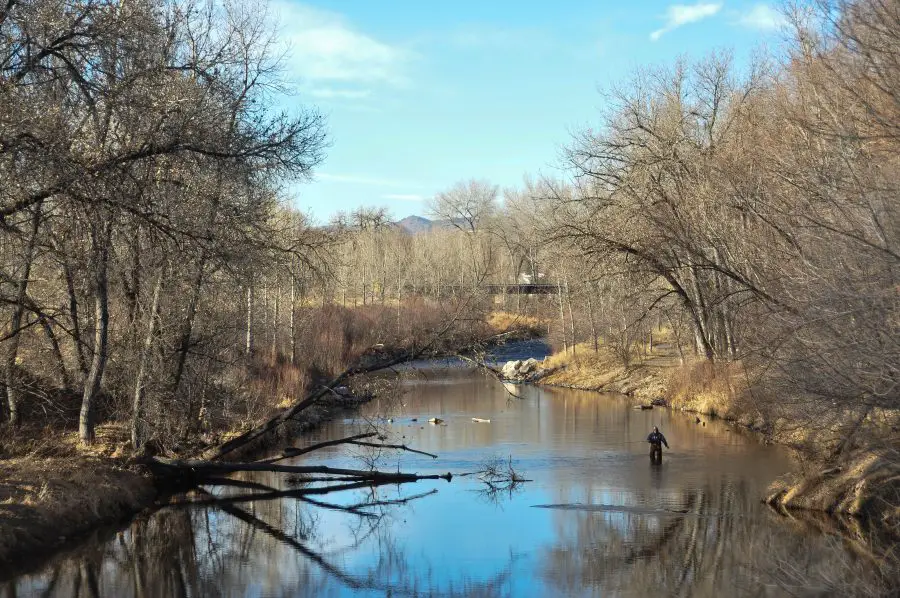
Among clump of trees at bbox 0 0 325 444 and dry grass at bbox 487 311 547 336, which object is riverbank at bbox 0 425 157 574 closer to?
clump of trees at bbox 0 0 325 444

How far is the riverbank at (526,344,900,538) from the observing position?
1425 centimetres

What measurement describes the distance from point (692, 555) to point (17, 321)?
11.7 m

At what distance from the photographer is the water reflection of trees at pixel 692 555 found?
11.4 meters

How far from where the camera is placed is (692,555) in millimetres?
13000

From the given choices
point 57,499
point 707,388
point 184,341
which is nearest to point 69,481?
point 57,499

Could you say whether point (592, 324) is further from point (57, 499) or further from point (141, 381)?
point (57, 499)

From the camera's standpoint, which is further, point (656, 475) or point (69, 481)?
point (656, 475)

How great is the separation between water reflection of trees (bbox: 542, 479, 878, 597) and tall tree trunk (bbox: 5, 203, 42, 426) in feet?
28.0

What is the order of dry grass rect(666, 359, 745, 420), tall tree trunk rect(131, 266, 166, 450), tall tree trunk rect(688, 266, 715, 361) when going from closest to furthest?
tall tree trunk rect(131, 266, 166, 450) → dry grass rect(666, 359, 745, 420) → tall tree trunk rect(688, 266, 715, 361)

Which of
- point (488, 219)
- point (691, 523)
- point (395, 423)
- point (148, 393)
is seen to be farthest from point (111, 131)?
point (488, 219)

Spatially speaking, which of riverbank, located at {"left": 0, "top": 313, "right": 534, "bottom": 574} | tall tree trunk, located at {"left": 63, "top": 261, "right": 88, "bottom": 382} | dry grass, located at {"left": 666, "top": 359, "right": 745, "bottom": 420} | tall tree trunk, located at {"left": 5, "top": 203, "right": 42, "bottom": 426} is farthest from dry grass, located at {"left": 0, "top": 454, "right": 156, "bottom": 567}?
dry grass, located at {"left": 666, "top": 359, "right": 745, "bottom": 420}

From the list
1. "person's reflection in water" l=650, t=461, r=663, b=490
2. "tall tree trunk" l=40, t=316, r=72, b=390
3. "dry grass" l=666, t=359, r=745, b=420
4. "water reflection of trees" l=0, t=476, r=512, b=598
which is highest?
"tall tree trunk" l=40, t=316, r=72, b=390

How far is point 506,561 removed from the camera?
12.9m

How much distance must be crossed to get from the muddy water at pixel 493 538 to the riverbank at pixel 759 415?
37.2 inches
